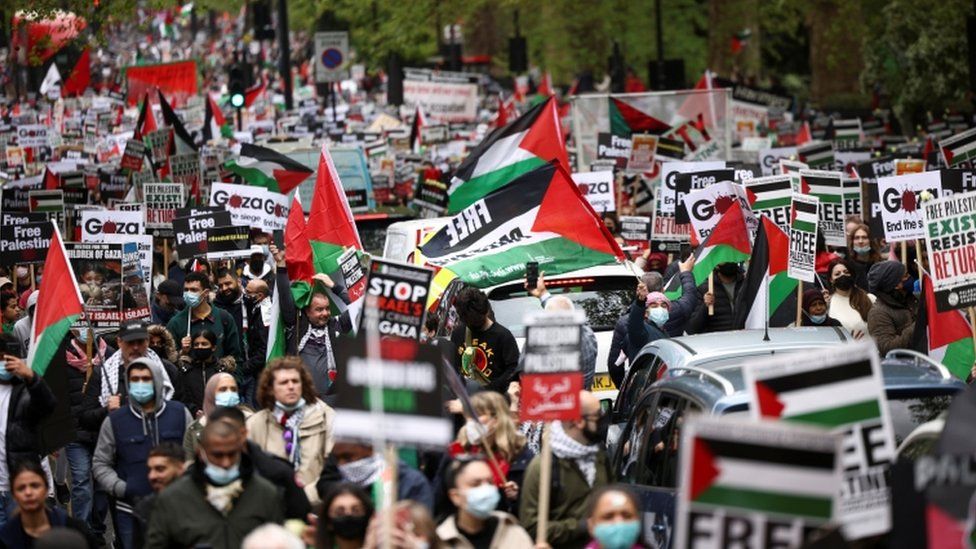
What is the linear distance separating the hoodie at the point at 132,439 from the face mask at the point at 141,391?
33 millimetres

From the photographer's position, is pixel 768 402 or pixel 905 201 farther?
pixel 905 201

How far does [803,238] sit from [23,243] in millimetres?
7025

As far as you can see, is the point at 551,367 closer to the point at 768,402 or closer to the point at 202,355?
the point at 768,402

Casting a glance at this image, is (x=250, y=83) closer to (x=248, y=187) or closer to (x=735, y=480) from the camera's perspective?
(x=248, y=187)

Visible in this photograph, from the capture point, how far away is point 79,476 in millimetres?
12938

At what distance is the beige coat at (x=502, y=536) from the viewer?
8242 mm

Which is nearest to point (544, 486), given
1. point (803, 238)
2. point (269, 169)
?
point (803, 238)

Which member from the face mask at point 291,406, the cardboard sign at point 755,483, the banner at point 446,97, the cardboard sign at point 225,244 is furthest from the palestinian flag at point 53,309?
the banner at point 446,97

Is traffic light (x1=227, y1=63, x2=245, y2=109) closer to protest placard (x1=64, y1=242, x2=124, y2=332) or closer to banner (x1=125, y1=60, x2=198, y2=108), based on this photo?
banner (x1=125, y1=60, x2=198, y2=108)

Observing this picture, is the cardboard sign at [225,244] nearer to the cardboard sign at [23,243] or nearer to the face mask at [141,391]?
the cardboard sign at [23,243]

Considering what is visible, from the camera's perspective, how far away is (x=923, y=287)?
13.0 metres

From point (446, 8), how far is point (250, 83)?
16.8 metres

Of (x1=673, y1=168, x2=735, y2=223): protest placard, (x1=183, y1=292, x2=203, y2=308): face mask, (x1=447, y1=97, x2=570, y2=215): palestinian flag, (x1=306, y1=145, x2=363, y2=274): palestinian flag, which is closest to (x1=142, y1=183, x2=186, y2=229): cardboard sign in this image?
(x1=447, y1=97, x2=570, y2=215): palestinian flag

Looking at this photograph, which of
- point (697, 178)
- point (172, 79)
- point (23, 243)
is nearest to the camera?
point (23, 243)
